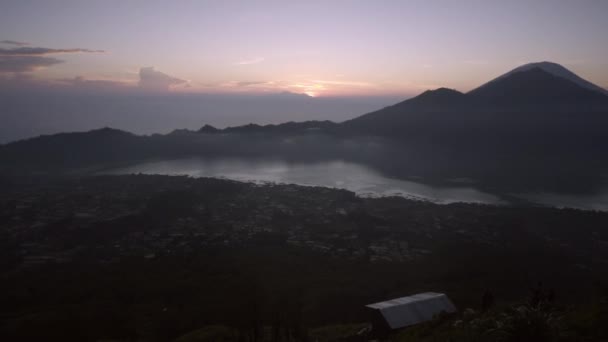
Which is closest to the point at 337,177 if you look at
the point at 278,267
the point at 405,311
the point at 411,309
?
the point at 278,267

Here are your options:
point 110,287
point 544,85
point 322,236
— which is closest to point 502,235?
point 322,236

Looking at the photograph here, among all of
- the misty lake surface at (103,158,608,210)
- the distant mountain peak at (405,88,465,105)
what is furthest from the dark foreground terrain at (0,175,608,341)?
the distant mountain peak at (405,88,465,105)

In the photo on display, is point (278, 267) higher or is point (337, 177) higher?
point (337, 177)

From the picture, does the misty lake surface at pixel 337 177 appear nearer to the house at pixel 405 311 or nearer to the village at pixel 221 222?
the village at pixel 221 222

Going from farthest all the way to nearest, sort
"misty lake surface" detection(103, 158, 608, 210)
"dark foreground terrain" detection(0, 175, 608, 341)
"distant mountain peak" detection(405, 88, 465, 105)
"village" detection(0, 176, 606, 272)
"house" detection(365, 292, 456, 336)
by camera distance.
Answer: "distant mountain peak" detection(405, 88, 465, 105), "misty lake surface" detection(103, 158, 608, 210), "village" detection(0, 176, 606, 272), "dark foreground terrain" detection(0, 175, 608, 341), "house" detection(365, 292, 456, 336)

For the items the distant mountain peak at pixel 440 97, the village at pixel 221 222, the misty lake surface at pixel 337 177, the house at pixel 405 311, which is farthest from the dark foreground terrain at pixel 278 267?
the distant mountain peak at pixel 440 97

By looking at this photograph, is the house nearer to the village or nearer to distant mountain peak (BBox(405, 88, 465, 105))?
the village

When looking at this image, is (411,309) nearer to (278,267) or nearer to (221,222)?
(278,267)
